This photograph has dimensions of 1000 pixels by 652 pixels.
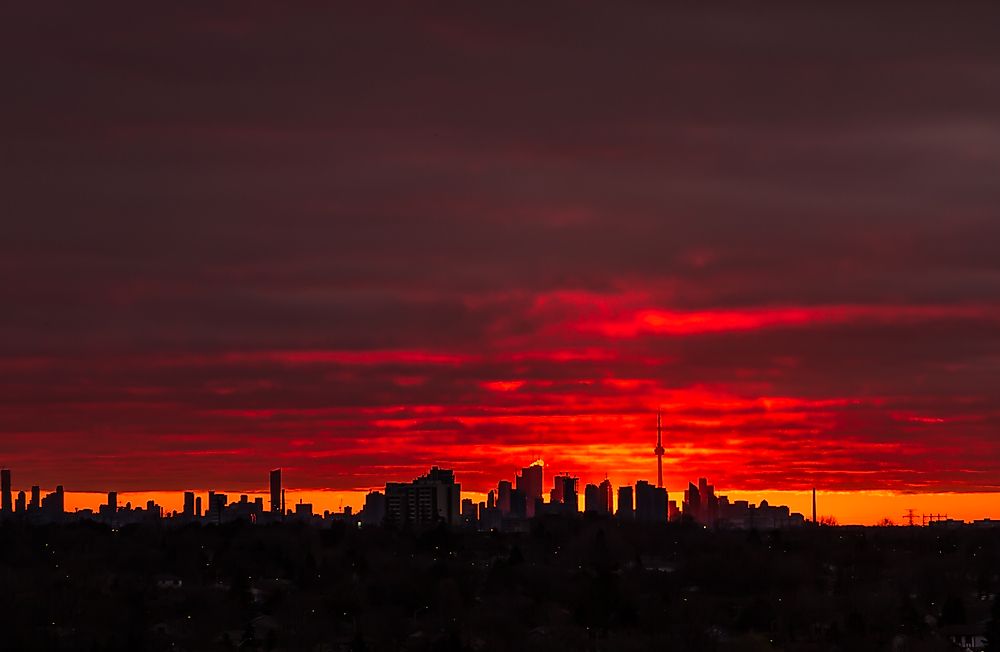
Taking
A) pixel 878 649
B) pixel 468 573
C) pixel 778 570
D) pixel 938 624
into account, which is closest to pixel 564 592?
Answer: pixel 468 573

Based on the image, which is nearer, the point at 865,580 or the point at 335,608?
the point at 335,608

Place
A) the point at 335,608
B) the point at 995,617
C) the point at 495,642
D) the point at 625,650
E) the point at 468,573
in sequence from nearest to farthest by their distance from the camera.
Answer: the point at 995,617 < the point at 625,650 < the point at 495,642 < the point at 335,608 < the point at 468,573

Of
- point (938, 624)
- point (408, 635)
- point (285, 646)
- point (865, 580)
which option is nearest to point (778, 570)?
point (865, 580)

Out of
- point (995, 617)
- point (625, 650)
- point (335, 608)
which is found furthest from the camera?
point (335, 608)

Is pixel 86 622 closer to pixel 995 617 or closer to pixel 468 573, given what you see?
pixel 468 573

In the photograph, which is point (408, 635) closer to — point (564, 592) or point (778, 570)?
point (564, 592)

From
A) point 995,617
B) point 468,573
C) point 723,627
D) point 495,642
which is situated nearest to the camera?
point 995,617

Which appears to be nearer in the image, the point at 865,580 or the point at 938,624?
the point at 938,624

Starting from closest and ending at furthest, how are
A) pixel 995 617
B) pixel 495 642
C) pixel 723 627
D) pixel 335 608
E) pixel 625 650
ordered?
pixel 995 617 < pixel 625 650 < pixel 495 642 < pixel 723 627 < pixel 335 608
